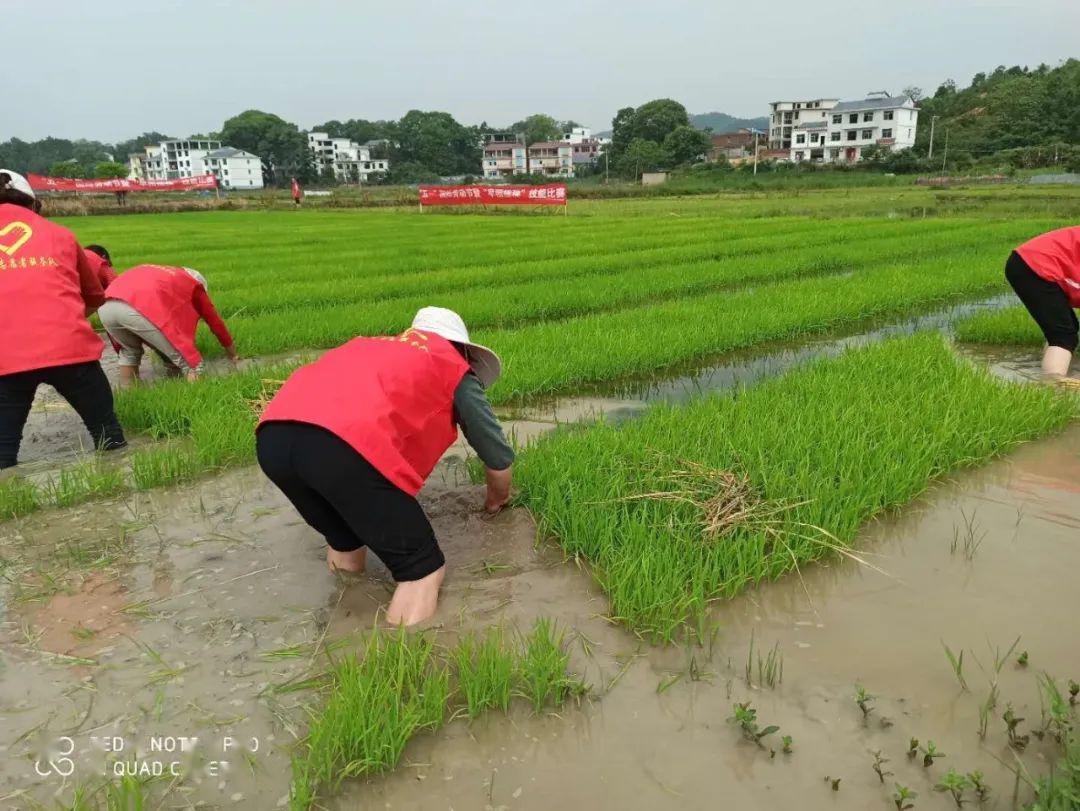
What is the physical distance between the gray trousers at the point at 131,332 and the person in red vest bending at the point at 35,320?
2.57 ft

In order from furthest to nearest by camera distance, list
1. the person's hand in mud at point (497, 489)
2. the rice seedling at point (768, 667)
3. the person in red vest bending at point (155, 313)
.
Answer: the person in red vest bending at point (155, 313) < the person's hand in mud at point (497, 489) < the rice seedling at point (768, 667)

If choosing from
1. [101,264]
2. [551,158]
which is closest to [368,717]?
[101,264]

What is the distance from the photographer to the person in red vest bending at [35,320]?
3.12 meters

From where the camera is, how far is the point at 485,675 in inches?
68.6

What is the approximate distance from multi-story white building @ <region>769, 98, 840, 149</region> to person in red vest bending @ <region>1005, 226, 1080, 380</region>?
56.7 metres

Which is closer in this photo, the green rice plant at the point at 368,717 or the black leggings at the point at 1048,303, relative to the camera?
the green rice plant at the point at 368,717

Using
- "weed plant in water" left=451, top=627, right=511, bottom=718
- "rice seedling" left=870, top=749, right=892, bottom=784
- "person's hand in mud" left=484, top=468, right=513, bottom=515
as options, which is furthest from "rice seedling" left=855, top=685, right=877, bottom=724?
"person's hand in mud" left=484, top=468, right=513, bottom=515

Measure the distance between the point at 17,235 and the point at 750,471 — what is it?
339 centimetres

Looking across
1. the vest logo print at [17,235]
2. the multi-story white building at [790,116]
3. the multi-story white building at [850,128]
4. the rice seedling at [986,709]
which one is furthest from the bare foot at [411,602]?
the multi-story white building at [790,116]

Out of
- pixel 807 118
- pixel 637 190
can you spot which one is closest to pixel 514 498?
pixel 637 190

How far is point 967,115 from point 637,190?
29.0m

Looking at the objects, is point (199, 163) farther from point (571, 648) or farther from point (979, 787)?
point (979, 787)

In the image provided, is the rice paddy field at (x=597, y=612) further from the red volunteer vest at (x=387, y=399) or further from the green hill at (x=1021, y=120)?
the green hill at (x=1021, y=120)

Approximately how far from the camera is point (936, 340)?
5.06m
